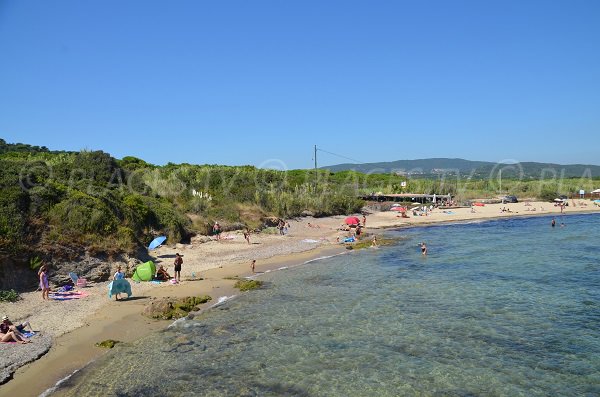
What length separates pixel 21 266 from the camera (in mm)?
17203

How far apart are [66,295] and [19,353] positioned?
578cm

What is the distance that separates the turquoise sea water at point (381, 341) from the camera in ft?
34.8

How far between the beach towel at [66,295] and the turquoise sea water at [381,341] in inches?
188

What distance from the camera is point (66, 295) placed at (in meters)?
16.8

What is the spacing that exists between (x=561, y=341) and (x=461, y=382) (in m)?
4.63

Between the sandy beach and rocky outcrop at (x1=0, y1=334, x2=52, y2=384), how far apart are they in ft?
0.54

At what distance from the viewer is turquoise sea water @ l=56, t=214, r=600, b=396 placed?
34.8 feet

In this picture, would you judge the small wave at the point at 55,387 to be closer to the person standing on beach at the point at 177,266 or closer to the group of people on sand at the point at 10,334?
the group of people on sand at the point at 10,334

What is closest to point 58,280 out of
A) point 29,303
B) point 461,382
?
point 29,303

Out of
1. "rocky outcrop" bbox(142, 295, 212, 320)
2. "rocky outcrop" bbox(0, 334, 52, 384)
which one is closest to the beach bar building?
"rocky outcrop" bbox(142, 295, 212, 320)

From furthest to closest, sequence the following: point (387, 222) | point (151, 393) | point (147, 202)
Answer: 1. point (387, 222)
2. point (147, 202)
3. point (151, 393)

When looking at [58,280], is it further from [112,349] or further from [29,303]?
[112,349]

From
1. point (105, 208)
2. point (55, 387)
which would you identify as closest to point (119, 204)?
point (105, 208)

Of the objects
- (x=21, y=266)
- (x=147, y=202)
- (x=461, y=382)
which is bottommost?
(x=461, y=382)
